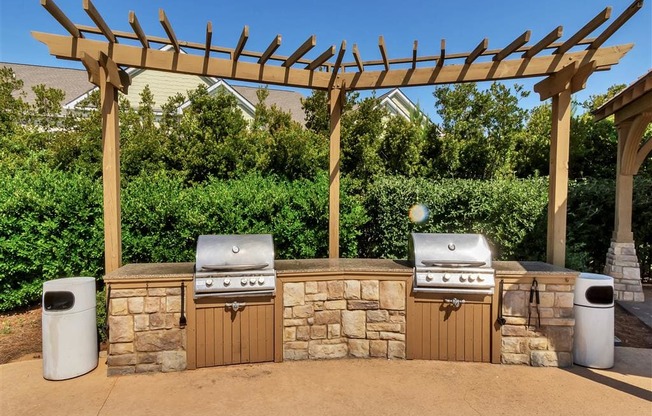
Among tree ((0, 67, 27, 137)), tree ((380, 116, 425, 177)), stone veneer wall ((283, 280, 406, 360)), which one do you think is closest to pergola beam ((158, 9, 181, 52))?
stone veneer wall ((283, 280, 406, 360))

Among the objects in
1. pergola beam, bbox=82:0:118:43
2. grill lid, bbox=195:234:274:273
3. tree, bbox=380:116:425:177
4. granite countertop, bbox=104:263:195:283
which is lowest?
granite countertop, bbox=104:263:195:283

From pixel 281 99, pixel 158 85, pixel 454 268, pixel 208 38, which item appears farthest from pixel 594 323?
pixel 281 99

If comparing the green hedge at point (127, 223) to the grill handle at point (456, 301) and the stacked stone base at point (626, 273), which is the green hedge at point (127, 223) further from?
the stacked stone base at point (626, 273)

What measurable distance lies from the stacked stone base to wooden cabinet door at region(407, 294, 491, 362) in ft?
12.3

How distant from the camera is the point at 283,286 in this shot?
3.21 metres

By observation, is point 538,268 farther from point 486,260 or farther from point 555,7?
point 555,7

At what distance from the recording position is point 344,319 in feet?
10.9

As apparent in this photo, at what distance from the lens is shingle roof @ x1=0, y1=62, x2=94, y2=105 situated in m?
12.4

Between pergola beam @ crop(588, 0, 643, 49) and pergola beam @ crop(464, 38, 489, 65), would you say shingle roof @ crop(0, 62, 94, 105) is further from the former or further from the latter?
pergola beam @ crop(588, 0, 643, 49)

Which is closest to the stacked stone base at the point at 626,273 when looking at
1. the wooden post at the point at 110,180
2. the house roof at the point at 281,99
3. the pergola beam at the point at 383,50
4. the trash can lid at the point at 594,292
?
the trash can lid at the point at 594,292

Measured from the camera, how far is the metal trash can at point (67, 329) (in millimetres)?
2855

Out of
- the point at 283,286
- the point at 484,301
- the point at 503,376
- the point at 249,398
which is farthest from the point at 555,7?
the point at 249,398

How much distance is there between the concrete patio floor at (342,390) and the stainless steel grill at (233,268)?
70 cm

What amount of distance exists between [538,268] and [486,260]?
67cm
